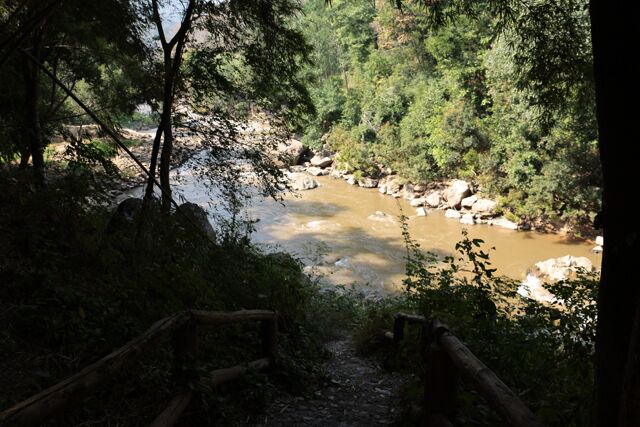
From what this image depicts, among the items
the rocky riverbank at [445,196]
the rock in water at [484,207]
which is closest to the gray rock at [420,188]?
the rocky riverbank at [445,196]

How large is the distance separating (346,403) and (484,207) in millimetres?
19545

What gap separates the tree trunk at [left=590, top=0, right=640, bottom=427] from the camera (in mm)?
1326

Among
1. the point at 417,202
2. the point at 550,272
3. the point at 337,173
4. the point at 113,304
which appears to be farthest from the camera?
the point at 337,173

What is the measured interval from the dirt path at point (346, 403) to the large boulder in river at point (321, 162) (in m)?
27.5

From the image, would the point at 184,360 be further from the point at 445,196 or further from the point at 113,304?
the point at 445,196

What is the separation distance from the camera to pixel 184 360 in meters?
2.51

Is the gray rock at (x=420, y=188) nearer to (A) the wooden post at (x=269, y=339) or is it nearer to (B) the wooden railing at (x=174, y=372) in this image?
(A) the wooden post at (x=269, y=339)

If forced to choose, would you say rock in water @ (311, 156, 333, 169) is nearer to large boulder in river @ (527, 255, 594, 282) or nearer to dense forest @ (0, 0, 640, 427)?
large boulder in river @ (527, 255, 594, 282)

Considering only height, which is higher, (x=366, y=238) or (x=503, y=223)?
(x=503, y=223)

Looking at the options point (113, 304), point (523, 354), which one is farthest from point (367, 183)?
point (113, 304)

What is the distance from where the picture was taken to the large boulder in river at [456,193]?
23172 mm

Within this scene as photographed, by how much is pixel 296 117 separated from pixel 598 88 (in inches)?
236

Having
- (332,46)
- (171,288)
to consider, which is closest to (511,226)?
(171,288)

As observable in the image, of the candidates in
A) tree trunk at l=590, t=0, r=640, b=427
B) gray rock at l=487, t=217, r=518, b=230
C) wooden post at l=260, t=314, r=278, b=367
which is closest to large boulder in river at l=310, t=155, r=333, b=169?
gray rock at l=487, t=217, r=518, b=230
